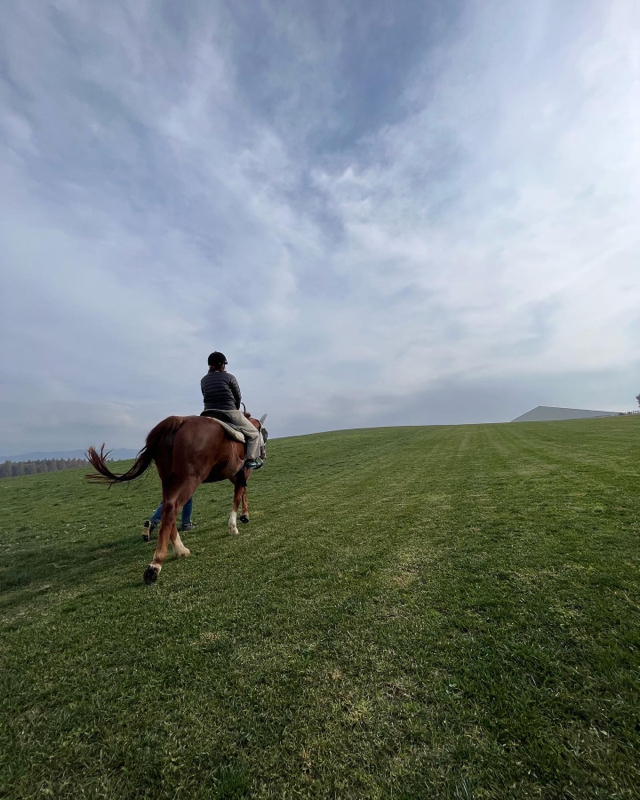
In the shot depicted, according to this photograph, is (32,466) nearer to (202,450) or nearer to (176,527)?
(176,527)

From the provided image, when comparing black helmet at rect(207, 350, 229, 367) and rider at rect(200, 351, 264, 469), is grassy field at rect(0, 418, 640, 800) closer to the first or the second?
rider at rect(200, 351, 264, 469)

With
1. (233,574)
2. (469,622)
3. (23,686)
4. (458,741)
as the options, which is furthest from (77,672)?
(469,622)

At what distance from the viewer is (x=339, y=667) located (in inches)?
104

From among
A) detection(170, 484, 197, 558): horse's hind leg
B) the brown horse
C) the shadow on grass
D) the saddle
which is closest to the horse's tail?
the brown horse

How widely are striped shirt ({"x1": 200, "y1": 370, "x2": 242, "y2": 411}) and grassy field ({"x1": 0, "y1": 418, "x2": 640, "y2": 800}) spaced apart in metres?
2.70

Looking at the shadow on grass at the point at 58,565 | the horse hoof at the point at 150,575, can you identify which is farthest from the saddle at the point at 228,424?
the shadow on grass at the point at 58,565

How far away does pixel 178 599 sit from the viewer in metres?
4.01

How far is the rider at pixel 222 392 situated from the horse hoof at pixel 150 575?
113 inches

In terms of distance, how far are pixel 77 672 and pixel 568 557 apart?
5.43 meters

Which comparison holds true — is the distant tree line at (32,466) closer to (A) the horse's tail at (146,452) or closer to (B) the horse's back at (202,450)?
(A) the horse's tail at (146,452)

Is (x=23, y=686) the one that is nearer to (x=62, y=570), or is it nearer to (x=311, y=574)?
(x=311, y=574)

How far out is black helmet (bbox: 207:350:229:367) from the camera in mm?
7066

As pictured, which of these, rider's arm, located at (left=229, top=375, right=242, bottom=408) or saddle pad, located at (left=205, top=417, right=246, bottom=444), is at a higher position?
rider's arm, located at (left=229, top=375, right=242, bottom=408)

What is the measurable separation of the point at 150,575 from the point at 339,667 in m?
3.11
